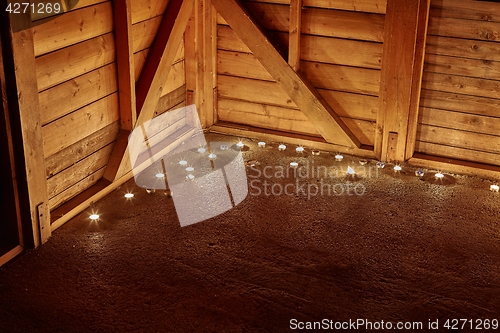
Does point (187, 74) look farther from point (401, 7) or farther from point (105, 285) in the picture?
point (105, 285)

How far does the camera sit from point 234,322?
11.2ft

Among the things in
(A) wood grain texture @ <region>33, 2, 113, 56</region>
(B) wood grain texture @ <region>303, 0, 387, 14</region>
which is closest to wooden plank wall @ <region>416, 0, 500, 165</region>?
(B) wood grain texture @ <region>303, 0, 387, 14</region>

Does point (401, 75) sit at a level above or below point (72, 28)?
below

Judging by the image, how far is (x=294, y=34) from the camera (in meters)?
5.46

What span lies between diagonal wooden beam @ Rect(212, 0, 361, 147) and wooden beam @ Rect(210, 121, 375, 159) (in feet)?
0.21

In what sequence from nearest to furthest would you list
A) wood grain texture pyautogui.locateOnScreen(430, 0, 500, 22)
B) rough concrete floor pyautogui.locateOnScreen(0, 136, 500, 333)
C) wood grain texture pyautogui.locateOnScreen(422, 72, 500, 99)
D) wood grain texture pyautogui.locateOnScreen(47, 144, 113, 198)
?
rough concrete floor pyautogui.locateOnScreen(0, 136, 500, 333), wood grain texture pyautogui.locateOnScreen(47, 144, 113, 198), wood grain texture pyautogui.locateOnScreen(430, 0, 500, 22), wood grain texture pyautogui.locateOnScreen(422, 72, 500, 99)

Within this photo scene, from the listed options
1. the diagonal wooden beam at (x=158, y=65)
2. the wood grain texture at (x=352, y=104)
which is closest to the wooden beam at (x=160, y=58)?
the diagonal wooden beam at (x=158, y=65)

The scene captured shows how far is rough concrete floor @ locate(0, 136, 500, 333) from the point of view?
3496mm

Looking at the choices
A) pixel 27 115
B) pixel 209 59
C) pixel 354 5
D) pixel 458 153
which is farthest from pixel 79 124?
pixel 458 153

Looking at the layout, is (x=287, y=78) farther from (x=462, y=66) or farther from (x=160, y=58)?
(x=462, y=66)

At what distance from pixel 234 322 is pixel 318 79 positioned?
282 cm

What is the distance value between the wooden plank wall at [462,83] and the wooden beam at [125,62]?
2352 millimetres

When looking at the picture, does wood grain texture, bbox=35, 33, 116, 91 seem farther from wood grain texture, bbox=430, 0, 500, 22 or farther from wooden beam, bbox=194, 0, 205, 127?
wood grain texture, bbox=430, 0, 500, 22

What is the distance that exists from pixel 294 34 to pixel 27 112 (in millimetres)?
2526
